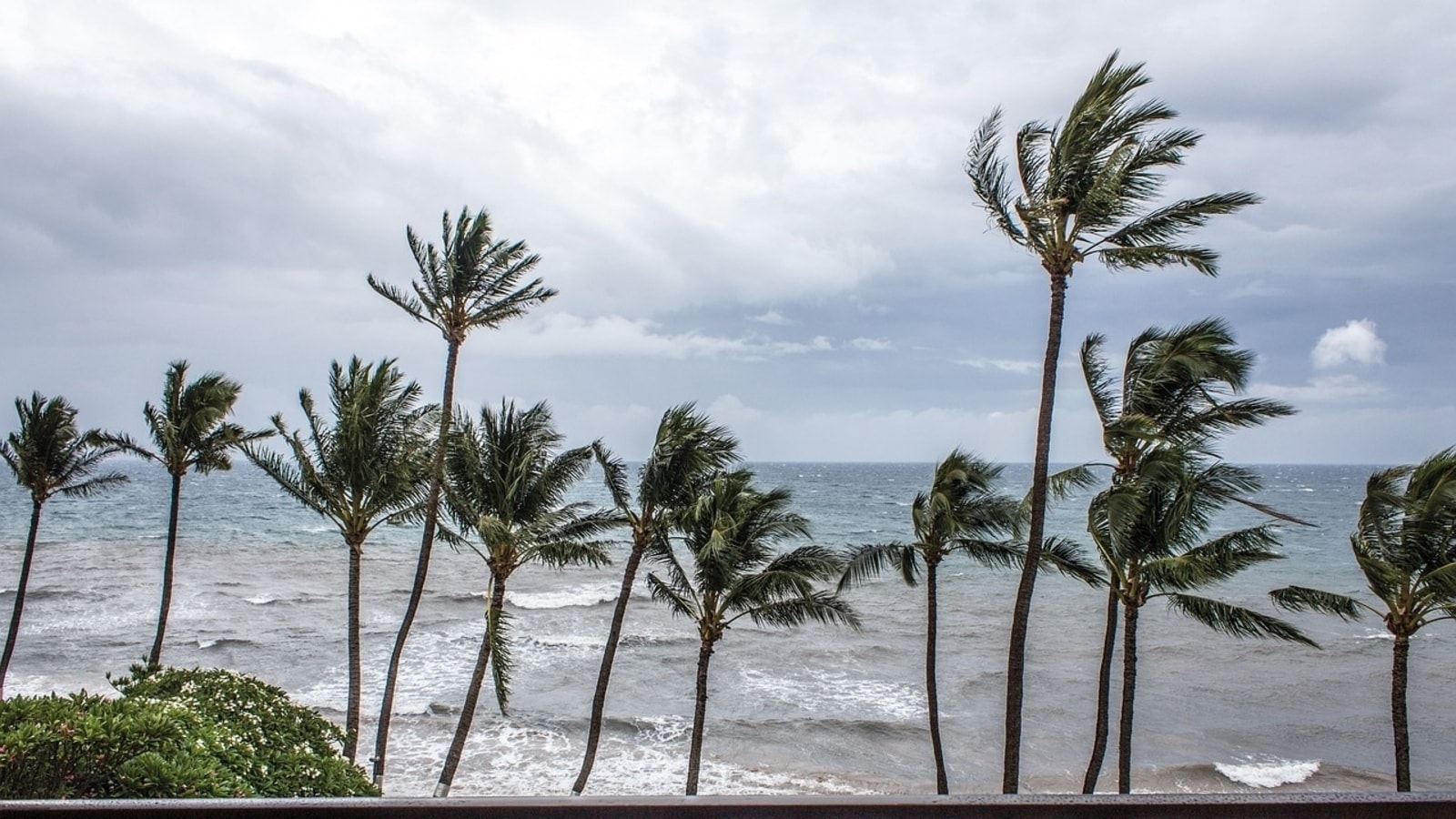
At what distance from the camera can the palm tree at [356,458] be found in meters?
14.9

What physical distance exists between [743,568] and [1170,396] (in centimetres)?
787

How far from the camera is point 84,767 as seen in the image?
533 centimetres

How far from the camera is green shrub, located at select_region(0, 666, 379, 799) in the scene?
5.23 m

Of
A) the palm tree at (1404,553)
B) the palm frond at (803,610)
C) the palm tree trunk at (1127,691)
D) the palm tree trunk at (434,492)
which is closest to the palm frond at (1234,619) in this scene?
the palm tree at (1404,553)

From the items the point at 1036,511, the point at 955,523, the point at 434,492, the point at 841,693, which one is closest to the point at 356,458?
the point at 434,492

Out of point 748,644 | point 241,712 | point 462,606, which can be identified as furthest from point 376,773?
point 462,606

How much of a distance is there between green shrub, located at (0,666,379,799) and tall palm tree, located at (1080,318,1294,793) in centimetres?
1078

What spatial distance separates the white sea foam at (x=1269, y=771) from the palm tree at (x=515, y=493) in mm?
16101

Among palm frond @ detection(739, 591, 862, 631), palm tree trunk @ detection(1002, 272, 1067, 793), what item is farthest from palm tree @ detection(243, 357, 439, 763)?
palm tree trunk @ detection(1002, 272, 1067, 793)

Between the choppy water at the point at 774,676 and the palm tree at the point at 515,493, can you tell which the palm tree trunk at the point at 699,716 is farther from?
the choppy water at the point at 774,676

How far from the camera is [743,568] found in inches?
631

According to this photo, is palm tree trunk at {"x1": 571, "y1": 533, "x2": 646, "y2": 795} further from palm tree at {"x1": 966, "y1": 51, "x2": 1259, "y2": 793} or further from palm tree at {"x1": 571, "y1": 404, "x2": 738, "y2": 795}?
palm tree at {"x1": 966, "y1": 51, "x2": 1259, "y2": 793}

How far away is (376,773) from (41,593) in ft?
112

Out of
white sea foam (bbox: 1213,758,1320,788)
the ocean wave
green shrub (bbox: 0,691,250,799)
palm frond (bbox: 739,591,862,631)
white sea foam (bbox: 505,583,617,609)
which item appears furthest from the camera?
white sea foam (bbox: 505,583,617,609)
